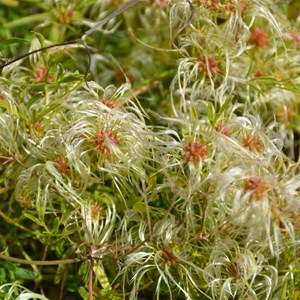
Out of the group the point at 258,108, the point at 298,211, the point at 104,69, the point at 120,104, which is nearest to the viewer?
the point at 298,211

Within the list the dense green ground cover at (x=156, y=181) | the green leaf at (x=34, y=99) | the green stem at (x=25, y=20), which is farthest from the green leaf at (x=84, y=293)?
the green stem at (x=25, y=20)

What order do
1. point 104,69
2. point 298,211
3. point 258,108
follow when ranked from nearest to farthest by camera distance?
point 298,211 < point 258,108 < point 104,69

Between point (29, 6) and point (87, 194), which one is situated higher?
point (29, 6)

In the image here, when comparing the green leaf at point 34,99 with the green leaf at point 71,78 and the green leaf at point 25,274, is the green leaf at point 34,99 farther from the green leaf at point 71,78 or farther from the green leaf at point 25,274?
the green leaf at point 25,274

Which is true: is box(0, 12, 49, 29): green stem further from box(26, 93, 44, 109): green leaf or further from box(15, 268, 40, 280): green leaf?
box(15, 268, 40, 280): green leaf

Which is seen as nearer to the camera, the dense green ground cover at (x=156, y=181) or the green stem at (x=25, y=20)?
the dense green ground cover at (x=156, y=181)

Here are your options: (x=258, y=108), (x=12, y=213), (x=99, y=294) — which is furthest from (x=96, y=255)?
(x=258, y=108)

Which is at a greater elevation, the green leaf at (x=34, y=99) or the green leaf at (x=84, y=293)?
the green leaf at (x=34, y=99)

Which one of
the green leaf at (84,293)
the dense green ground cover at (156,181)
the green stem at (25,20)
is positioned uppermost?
the green stem at (25,20)

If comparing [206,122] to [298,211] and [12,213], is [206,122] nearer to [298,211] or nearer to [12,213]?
[298,211]
